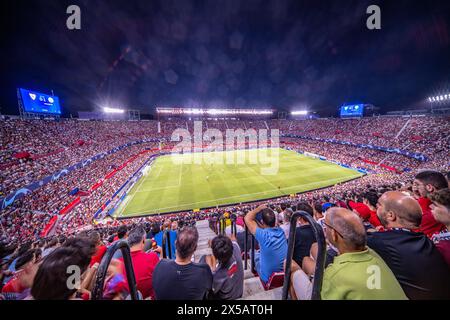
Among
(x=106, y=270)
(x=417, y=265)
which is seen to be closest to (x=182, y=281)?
(x=106, y=270)

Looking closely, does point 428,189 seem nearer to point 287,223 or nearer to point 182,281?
point 287,223

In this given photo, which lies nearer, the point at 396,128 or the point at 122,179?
the point at 122,179

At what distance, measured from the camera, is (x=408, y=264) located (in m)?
1.98

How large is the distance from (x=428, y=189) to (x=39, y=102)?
5286 centimetres

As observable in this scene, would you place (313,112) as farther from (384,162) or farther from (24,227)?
(24,227)

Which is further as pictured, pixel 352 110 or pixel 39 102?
pixel 352 110

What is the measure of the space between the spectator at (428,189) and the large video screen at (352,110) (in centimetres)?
6967

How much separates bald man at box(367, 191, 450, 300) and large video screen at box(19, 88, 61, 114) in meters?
48.7

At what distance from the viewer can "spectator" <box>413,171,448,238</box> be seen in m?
3.42

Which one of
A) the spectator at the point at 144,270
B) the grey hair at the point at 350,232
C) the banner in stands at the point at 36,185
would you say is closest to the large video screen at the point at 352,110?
the grey hair at the point at 350,232

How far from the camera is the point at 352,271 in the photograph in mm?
1577

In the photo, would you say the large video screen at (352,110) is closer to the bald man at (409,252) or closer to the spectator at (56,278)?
the bald man at (409,252)
